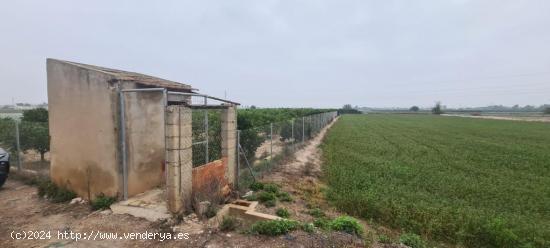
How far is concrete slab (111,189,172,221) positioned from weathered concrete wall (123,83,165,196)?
337 millimetres

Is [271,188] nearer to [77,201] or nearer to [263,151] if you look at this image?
[77,201]

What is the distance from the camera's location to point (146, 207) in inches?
246

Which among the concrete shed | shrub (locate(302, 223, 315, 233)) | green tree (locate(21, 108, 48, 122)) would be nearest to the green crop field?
shrub (locate(302, 223, 315, 233))

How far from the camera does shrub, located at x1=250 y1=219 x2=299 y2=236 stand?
16.1 ft

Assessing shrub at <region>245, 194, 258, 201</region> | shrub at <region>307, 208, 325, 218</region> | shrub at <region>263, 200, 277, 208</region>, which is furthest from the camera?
shrub at <region>245, 194, 258, 201</region>

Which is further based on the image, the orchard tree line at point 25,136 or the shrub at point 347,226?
the orchard tree line at point 25,136

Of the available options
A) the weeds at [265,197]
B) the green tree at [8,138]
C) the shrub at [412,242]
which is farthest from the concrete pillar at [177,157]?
the green tree at [8,138]

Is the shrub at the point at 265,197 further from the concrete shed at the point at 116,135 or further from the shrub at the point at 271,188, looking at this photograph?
the concrete shed at the point at 116,135

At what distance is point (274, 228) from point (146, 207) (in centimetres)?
313

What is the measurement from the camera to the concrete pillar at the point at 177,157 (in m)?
5.62

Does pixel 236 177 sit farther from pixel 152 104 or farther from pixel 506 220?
pixel 506 220

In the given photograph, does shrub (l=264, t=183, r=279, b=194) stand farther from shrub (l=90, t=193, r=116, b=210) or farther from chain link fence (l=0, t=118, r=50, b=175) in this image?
chain link fence (l=0, t=118, r=50, b=175)

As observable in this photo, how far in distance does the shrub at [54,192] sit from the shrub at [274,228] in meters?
5.19

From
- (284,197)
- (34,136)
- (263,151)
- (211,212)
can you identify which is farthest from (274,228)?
(34,136)
